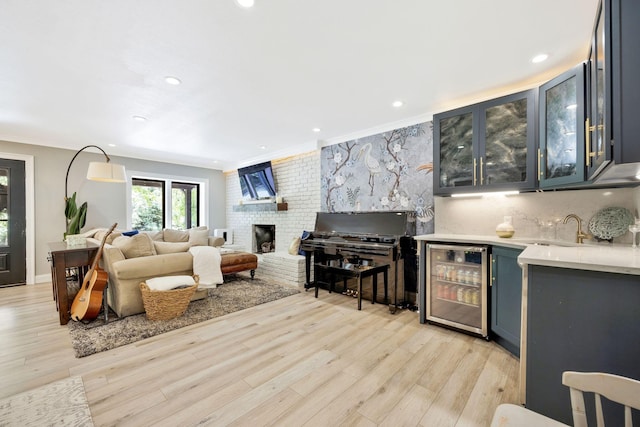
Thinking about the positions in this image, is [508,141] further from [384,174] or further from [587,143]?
[384,174]

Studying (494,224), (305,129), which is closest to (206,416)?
(494,224)

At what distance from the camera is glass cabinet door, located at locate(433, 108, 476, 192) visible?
2.82m

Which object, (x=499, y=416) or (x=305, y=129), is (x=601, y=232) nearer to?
(x=499, y=416)

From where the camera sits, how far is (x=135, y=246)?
3.13 meters

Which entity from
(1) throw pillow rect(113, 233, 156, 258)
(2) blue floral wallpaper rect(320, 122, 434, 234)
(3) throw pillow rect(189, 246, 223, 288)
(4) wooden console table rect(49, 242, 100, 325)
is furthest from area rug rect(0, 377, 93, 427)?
(2) blue floral wallpaper rect(320, 122, 434, 234)

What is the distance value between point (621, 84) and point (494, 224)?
1892 millimetres

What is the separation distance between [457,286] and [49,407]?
131 inches

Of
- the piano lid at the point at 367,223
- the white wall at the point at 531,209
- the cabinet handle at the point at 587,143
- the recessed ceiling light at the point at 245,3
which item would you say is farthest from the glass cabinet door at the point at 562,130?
the recessed ceiling light at the point at 245,3

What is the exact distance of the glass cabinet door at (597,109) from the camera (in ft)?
4.56

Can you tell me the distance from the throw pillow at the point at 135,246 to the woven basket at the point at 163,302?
426 mm

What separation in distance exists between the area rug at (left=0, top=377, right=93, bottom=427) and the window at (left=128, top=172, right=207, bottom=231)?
14.5 feet

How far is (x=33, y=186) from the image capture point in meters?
4.51

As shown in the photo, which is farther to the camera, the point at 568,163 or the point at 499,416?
the point at 568,163

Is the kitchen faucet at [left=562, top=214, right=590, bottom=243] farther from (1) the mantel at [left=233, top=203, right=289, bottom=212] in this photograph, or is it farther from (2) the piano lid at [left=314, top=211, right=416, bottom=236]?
(1) the mantel at [left=233, top=203, right=289, bottom=212]
